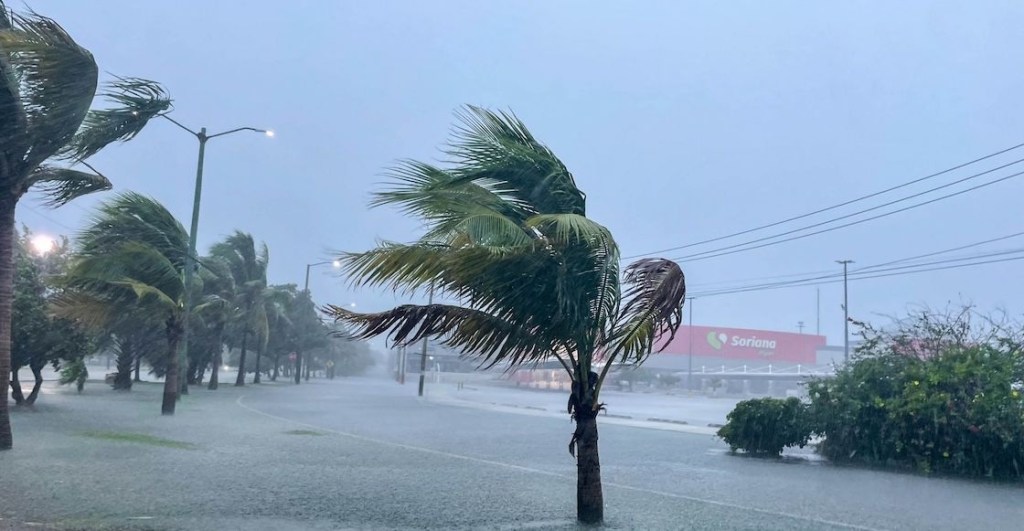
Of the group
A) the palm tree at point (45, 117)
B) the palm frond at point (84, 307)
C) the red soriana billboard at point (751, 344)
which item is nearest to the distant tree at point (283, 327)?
the palm frond at point (84, 307)

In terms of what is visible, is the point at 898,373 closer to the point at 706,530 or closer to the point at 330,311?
the point at 706,530

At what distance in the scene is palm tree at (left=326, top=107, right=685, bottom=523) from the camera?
865 cm

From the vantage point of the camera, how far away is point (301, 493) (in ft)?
36.7

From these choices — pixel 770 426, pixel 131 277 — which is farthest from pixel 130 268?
pixel 770 426

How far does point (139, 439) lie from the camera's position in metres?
16.9

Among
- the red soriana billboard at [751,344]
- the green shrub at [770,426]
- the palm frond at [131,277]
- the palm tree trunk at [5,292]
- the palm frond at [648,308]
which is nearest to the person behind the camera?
the palm frond at [648,308]

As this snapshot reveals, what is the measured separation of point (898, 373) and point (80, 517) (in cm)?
1571

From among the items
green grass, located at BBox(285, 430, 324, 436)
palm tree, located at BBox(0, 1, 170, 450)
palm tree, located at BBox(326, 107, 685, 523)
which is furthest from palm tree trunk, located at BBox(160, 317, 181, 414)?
palm tree, located at BBox(326, 107, 685, 523)

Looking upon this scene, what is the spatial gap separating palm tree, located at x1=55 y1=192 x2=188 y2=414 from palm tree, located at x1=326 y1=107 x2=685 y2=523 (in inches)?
619

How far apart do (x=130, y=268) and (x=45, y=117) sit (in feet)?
40.1

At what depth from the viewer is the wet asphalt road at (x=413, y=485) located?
9.57 m

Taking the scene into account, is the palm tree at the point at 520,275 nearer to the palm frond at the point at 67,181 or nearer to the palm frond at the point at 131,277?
the palm frond at the point at 67,181

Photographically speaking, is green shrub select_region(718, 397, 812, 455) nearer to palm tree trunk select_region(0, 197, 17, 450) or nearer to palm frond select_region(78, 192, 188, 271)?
palm tree trunk select_region(0, 197, 17, 450)

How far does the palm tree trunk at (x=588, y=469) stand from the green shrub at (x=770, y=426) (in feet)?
35.7
